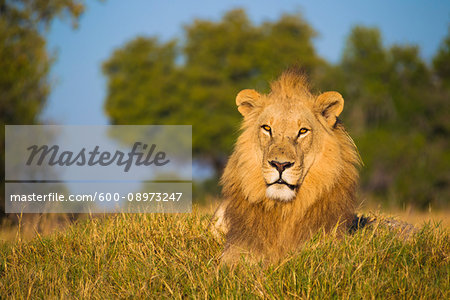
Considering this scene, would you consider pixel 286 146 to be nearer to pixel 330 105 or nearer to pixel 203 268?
pixel 330 105

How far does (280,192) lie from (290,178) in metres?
0.13

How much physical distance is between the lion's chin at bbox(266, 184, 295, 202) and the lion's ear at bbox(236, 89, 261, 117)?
90 cm

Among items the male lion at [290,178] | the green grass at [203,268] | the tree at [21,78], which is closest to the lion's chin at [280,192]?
the male lion at [290,178]

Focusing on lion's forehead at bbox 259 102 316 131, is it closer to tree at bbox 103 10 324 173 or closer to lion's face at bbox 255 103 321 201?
lion's face at bbox 255 103 321 201

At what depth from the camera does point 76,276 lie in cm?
481

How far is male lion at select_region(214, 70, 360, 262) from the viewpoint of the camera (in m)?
4.61

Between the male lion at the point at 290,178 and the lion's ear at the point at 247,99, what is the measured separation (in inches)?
6.5

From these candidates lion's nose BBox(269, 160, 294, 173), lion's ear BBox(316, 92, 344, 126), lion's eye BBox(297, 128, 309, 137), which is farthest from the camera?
lion's ear BBox(316, 92, 344, 126)

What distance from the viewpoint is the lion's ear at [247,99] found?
200 inches

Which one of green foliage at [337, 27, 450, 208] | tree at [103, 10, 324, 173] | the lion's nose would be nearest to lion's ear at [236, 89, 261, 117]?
the lion's nose

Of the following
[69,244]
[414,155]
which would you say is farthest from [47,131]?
[414,155]

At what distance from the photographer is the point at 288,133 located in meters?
4.73

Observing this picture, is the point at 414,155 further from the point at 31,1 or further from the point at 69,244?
the point at 69,244

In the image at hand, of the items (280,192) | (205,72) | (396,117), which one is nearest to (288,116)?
(280,192)
